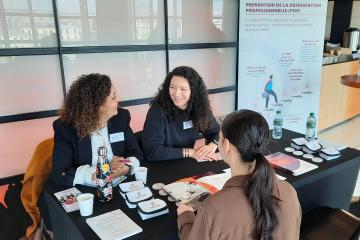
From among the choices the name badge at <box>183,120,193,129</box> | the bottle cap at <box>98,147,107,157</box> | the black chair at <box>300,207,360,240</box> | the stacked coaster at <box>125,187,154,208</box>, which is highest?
the bottle cap at <box>98,147,107,157</box>

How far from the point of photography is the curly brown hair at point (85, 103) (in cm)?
166

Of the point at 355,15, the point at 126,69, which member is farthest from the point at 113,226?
the point at 355,15

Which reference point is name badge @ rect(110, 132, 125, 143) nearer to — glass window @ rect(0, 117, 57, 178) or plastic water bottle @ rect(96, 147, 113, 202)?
plastic water bottle @ rect(96, 147, 113, 202)

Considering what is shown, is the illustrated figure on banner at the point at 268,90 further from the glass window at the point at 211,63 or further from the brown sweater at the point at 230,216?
the brown sweater at the point at 230,216

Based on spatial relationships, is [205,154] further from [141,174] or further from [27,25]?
[27,25]

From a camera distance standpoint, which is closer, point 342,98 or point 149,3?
point 149,3

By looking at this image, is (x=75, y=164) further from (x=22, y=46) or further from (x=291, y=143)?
(x=291, y=143)

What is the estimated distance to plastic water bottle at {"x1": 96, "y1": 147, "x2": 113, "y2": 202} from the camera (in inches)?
51.9

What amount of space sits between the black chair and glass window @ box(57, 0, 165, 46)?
2061 millimetres

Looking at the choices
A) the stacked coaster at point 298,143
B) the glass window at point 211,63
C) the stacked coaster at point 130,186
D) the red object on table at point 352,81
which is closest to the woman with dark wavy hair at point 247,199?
the stacked coaster at point 130,186

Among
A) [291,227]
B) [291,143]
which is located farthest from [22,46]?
[291,227]

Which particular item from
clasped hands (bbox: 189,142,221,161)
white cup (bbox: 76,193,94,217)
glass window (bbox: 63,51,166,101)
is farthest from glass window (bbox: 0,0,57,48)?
white cup (bbox: 76,193,94,217)

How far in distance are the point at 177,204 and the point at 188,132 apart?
84cm

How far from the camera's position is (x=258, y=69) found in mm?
3525
